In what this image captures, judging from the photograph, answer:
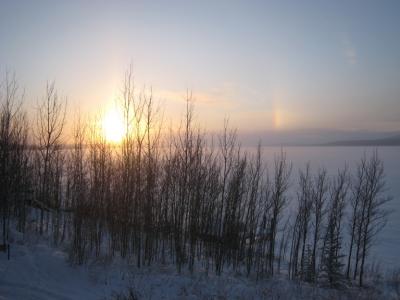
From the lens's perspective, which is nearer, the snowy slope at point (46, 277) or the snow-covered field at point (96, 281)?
the snowy slope at point (46, 277)

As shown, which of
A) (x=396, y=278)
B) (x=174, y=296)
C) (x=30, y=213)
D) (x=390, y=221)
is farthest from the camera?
(x=390, y=221)

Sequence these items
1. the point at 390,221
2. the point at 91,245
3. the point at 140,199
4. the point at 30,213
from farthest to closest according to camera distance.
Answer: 1. the point at 390,221
2. the point at 30,213
3. the point at 140,199
4. the point at 91,245

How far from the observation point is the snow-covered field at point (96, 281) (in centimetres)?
934

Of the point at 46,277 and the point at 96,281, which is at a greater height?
the point at 46,277

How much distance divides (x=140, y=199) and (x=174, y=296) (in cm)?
496

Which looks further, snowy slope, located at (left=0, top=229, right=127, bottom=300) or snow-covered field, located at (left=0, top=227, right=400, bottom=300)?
snow-covered field, located at (left=0, top=227, right=400, bottom=300)

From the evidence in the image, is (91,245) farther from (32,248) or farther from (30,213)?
(30,213)

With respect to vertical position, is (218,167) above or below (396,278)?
above

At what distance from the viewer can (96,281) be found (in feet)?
36.1

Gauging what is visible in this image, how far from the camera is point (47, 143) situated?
15.9 meters

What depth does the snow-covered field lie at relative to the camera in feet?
30.7

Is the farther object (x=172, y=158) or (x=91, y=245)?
(x=172, y=158)

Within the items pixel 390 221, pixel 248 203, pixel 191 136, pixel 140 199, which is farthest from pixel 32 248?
pixel 390 221

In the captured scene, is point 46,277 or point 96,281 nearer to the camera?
point 46,277
